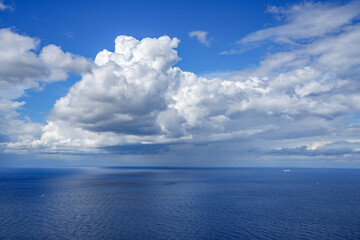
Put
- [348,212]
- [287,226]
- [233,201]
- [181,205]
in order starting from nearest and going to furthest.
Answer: [287,226], [348,212], [181,205], [233,201]

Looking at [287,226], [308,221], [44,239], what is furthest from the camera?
[308,221]

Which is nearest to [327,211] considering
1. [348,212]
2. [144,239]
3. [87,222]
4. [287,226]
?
[348,212]

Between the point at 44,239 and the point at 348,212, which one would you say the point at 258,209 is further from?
the point at 44,239

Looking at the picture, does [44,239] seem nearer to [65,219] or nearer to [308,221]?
[65,219]

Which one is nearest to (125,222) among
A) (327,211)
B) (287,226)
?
(287,226)

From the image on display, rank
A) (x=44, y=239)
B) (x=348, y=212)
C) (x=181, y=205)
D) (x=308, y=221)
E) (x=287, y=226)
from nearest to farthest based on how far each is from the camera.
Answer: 1. (x=44, y=239)
2. (x=287, y=226)
3. (x=308, y=221)
4. (x=348, y=212)
5. (x=181, y=205)

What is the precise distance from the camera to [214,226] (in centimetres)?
7694

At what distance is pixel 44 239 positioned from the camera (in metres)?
64.1

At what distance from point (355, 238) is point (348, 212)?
36464 mm

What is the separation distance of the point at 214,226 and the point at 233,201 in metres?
46.5

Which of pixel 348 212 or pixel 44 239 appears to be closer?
pixel 44 239

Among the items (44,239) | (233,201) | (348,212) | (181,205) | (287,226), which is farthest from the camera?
(233,201)

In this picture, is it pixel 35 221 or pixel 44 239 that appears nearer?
pixel 44 239

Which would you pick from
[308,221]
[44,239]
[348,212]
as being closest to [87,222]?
[44,239]
